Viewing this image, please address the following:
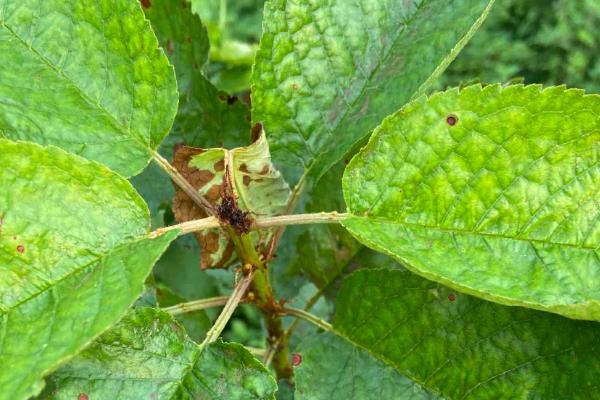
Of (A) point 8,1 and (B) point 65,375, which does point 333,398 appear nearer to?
(B) point 65,375

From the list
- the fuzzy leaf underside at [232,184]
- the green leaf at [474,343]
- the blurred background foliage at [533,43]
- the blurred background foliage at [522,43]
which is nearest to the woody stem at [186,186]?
the fuzzy leaf underside at [232,184]

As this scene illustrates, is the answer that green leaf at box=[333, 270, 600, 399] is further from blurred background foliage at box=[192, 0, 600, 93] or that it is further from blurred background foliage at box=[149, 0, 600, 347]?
blurred background foliage at box=[192, 0, 600, 93]

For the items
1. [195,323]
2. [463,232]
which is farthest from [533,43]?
[463,232]

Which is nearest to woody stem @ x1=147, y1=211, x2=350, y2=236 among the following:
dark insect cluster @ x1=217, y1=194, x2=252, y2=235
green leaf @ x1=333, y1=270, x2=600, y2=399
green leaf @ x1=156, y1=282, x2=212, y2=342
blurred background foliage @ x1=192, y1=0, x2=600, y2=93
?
dark insect cluster @ x1=217, y1=194, x2=252, y2=235

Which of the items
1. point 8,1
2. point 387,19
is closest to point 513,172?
point 387,19

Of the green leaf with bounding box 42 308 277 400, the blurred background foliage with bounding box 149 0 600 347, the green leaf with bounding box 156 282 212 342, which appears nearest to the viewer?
the green leaf with bounding box 42 308 277 400

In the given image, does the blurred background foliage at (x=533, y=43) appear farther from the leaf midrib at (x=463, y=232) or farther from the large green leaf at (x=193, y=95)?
the leaf midrib at (x=463, y=232)
